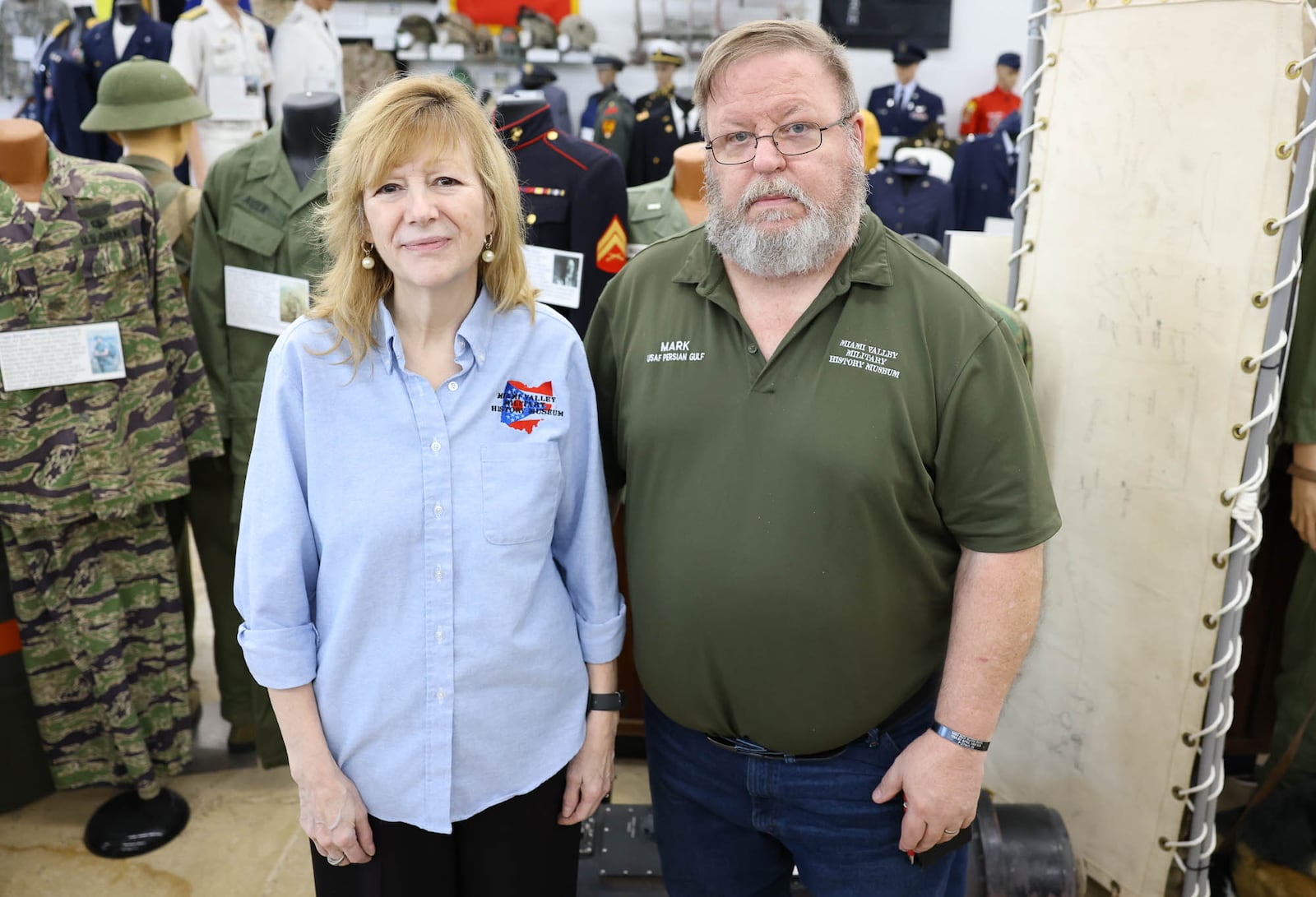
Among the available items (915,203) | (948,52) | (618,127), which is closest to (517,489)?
(915,203)

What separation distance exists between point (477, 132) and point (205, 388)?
4.78 feet

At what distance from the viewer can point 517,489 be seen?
1.40 meters

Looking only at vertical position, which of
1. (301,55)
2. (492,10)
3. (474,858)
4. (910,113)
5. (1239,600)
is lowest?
(474,858)

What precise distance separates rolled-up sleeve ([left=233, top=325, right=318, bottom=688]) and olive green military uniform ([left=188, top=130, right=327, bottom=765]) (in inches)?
47.5

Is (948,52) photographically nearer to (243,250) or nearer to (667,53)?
(667,53)

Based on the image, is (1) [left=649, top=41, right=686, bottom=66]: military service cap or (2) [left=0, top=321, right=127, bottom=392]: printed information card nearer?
(2) [left=0, top=321, right=127, bottom=392]: printed information card

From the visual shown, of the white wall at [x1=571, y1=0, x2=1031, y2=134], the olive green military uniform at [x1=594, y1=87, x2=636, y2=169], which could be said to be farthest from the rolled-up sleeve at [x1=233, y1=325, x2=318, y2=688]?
the white wall at [x1=571, y1=0, x2=1031, y2=134]

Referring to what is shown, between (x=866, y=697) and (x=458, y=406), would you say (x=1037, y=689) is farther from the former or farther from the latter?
(x=458, y=406)

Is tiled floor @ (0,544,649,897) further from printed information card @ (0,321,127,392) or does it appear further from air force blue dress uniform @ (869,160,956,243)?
air force blue dress uniform @ (869,160,956,243)

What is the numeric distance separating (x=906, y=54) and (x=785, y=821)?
8.06 m

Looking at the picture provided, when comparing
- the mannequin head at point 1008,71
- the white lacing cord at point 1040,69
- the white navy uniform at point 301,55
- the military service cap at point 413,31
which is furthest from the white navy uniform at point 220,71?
the mannequin head at point 1008,71

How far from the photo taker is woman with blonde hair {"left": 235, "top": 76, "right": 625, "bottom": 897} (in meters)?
1.35

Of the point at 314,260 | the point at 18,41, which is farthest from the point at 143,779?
the point at 18,41

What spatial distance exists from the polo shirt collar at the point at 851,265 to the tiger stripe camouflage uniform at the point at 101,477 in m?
1.47
